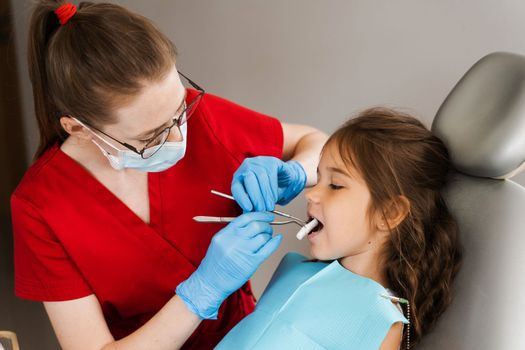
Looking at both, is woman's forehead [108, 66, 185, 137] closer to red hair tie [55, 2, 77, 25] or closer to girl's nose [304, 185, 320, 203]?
red hair tie [55, 2, 77, 25]

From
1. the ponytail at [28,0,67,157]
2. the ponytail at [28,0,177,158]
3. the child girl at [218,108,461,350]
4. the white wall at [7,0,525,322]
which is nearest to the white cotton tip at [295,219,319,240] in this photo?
the child girl at [218,108,461,350]

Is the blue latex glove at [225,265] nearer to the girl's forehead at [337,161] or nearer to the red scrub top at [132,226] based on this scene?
the red scrub top at [132,226]

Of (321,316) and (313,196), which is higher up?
(313,196)

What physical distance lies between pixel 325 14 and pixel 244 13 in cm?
31

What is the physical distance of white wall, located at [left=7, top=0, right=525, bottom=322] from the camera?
1.72m

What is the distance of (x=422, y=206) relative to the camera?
1209mm

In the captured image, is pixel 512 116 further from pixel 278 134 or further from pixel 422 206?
pixel 278 134

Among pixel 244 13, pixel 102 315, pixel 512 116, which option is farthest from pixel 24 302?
pixel 512 116

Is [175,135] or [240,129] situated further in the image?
[240,129]

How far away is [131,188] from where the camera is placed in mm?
1339

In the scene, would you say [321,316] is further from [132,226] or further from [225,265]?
[132,226]

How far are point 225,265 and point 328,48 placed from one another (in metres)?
1.07

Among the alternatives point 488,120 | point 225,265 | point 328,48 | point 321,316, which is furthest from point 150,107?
point 328,48

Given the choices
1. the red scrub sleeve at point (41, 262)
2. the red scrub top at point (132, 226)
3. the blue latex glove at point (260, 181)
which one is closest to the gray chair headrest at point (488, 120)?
the blue latex glove at point (260, 181)
